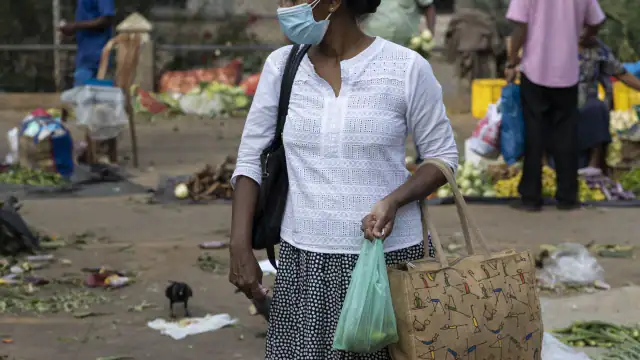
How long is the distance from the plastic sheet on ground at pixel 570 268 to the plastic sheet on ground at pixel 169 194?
339 centimetres

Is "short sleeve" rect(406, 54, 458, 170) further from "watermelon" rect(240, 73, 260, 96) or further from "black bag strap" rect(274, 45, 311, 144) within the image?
"watermelon" rect(240, 73, 260, 96)

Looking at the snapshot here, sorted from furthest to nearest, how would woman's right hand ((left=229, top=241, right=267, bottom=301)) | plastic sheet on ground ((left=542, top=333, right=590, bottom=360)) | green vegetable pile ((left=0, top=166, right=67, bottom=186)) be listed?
1. green vegetable pile ((left=0, top=166, right=67, bottom=186))
2. plastic sheet on ground ((left=542, top=333, right=590, bottom=360))
3. woman's right hand ((left=229, top=241, right=267, bottom=301))

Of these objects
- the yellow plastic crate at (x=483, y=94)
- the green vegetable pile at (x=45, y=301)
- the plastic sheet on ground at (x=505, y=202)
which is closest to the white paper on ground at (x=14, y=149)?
the plastic sheet on ground at (x=505, y=202)

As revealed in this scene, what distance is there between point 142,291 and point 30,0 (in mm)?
12026

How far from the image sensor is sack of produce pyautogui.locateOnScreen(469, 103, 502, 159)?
938 cm

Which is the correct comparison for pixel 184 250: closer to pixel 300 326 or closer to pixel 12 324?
pixel 12 324

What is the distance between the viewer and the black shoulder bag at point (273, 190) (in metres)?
3.23

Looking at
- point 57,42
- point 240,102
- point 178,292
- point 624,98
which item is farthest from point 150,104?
point 178,292

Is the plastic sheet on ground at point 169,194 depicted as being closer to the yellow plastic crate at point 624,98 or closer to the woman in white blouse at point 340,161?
the yellow plastic crate at point 624,98

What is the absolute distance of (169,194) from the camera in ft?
31.7

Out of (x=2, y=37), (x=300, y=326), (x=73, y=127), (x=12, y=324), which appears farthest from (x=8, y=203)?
(x=2, y=37)

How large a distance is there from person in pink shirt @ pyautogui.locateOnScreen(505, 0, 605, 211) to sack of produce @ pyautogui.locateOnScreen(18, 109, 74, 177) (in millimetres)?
4015

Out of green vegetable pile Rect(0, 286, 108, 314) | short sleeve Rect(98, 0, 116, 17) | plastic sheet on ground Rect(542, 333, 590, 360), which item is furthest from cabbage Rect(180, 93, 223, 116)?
plastic sheet on ground Rect(542, 333, 590, 360)

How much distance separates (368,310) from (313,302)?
0.23 meters
